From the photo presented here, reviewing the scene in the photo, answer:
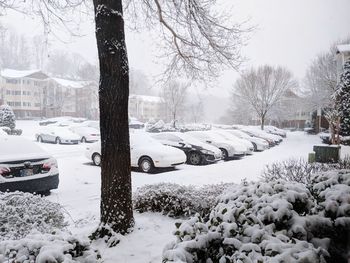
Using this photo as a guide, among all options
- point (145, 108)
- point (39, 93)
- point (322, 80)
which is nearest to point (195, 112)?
point (145, 108)

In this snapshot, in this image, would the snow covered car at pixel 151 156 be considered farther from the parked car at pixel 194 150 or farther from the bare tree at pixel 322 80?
Result: the bare tree at pixel 322 80

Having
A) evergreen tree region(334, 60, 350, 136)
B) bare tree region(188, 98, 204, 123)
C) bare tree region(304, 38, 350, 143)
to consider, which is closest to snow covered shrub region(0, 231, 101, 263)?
evergreen tree region(334, 60, 350, 136)

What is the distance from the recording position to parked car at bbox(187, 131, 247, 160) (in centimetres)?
1568

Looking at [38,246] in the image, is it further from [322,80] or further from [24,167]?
[322,80]

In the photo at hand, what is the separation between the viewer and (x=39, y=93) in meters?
42.2

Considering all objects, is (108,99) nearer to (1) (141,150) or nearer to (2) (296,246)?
(2) (296,246)

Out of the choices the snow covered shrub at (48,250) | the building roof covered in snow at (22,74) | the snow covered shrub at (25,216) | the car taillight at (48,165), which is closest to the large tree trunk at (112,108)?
the snow covered shrub at (25,216)

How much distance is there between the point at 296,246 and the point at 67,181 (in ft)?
29.5

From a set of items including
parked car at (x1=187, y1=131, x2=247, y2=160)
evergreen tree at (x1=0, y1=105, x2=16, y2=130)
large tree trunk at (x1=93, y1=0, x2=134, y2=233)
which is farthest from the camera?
evergreen tree at (x1=0, y1=105, x2=16, y2=130)

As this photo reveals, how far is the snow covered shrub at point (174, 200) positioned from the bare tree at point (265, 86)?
2967cm

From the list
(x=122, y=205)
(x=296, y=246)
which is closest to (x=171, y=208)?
(x=122, y=205)

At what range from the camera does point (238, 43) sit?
701 centimetres

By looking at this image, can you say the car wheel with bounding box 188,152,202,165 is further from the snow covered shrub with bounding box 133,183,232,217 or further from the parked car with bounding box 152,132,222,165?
the snow covered shrub with bounding box 133,183,232,217

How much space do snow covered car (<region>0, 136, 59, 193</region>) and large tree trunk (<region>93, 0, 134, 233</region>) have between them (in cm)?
322
